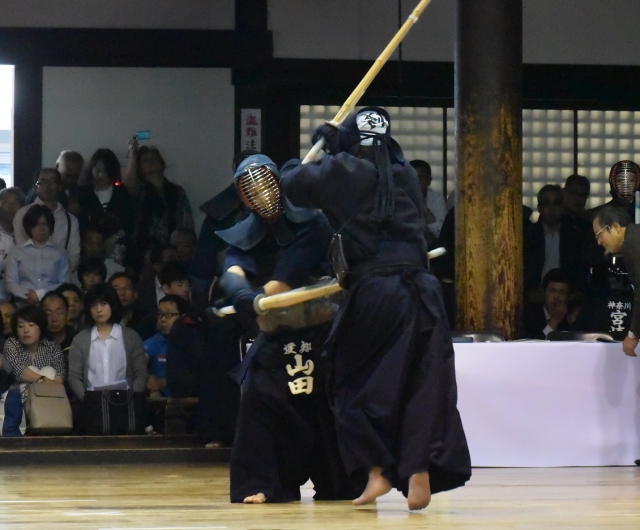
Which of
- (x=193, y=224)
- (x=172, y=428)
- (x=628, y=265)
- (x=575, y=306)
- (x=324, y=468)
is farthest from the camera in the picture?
(x=193, y=224)

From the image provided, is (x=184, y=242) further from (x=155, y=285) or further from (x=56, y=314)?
(x=56, y=314)

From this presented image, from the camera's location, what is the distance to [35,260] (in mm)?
7570

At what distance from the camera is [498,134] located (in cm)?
627

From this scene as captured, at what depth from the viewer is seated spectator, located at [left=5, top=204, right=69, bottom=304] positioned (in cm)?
751

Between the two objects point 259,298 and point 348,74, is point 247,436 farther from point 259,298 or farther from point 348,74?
point 348,74

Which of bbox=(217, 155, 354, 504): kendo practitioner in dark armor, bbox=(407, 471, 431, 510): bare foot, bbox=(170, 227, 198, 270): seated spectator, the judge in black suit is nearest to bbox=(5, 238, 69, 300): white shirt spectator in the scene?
bbox=(170, 227, 198, 270): seated spectator

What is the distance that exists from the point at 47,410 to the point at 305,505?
2.70 metres

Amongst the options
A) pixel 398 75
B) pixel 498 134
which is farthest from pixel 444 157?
pixel 498 134

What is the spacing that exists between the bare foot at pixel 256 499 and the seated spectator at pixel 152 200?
377 centimetres

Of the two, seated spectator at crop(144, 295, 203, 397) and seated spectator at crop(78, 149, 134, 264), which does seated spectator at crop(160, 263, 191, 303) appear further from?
seated spectator at crop(78, 149, 134, 264)

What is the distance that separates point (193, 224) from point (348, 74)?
137 cm

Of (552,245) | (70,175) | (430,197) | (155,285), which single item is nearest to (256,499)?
(155,285)

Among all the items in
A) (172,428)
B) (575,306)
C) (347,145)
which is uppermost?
(347,145)

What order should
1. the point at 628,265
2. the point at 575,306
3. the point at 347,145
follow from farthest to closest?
the point at 575,306, the point at 628,265, the point at 347,145
